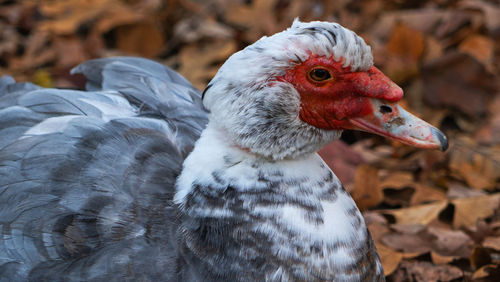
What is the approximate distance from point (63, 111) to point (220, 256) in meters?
1.02

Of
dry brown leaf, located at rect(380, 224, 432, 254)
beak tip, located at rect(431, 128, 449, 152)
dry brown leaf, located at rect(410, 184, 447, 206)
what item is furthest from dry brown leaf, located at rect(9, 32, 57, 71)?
beak tip, located at rect(431, 128, 449, 152)

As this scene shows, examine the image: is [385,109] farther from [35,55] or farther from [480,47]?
[35,55]

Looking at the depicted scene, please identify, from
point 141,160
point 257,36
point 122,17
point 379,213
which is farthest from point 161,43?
point 141,160

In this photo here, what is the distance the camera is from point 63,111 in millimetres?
2842

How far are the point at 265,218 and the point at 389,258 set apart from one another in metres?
1.06

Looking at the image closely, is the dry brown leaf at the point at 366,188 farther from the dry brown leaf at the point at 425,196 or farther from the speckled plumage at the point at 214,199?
the speckled plumage at the point at 214,199

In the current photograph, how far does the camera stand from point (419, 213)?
3.48 m

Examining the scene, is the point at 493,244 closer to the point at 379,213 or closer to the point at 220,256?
the point at 379,213

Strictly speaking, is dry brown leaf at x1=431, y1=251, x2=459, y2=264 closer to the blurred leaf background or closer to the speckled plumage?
the blurred leaf background

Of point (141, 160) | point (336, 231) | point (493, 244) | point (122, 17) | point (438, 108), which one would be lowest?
point (438, 108)

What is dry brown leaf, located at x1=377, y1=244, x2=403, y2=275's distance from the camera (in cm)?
308

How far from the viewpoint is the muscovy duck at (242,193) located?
7.45 ft

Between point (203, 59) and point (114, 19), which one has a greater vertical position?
point (114, 19)

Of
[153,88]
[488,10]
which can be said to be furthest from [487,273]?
[488,10]
